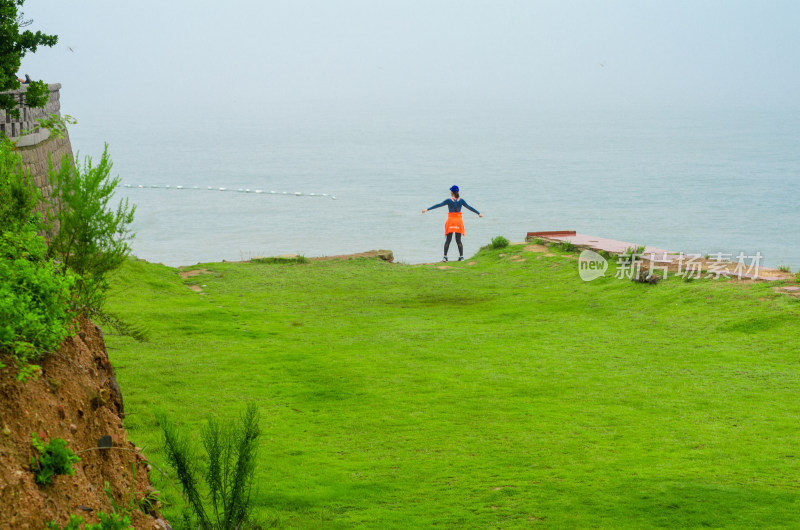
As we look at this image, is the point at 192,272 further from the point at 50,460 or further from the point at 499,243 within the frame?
the point at 50,460

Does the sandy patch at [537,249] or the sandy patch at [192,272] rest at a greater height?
the sandy patch at [537,249]

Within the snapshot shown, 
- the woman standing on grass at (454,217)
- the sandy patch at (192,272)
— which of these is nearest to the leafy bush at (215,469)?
the sandy patch at (192,272)

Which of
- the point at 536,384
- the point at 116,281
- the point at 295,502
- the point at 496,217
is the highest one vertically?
the point at 496,217

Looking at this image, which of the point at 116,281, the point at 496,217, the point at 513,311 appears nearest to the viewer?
the point at 513,311

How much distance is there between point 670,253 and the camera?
19016mm

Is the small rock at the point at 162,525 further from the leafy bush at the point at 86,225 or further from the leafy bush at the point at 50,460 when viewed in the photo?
the leafy bush at the point at 86,225

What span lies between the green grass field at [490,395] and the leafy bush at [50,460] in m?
2.30

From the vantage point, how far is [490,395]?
1059 centimetres

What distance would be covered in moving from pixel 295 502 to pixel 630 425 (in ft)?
12.8

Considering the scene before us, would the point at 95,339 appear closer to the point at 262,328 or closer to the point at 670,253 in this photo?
the point at 262,328

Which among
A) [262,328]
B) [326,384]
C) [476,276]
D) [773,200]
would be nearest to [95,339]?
[326,384]

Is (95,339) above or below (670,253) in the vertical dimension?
below

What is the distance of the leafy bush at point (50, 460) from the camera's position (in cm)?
518

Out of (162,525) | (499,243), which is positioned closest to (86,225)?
(162,525)
